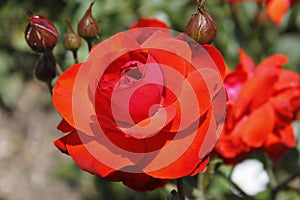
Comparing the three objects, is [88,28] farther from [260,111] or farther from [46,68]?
[260,111]

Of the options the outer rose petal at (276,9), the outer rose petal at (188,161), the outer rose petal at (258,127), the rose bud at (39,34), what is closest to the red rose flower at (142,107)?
the outer rose petal at (188,161)

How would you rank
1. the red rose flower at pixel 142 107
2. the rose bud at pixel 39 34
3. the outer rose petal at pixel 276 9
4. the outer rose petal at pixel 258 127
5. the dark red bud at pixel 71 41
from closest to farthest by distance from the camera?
1. the red rose flower at pixel 142 107
2. the rose bud at pixel 39 34
3. the dark red bud at pixel 71 41
4. the outer rose petal at pixel 258 127
5. the outer rose petal at pixel 276 9

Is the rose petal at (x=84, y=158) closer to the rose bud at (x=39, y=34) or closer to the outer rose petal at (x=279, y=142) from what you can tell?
the rose bud at (x=39, y=34)

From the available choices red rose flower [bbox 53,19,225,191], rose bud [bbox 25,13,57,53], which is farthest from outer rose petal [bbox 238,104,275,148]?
rose bud [bbox 25,13,57,53]

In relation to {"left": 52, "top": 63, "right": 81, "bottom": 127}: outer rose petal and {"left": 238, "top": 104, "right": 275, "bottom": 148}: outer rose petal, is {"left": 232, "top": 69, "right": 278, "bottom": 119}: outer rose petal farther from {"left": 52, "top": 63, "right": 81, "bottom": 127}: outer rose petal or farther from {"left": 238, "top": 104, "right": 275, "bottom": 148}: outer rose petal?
{"left": 52, "top": 63, "right": 81, "bottom": 127}: outer rose petal

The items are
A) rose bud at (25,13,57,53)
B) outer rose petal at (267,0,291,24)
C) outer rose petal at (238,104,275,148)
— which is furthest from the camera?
Answer: outer rose petal at (267,0,291,24)

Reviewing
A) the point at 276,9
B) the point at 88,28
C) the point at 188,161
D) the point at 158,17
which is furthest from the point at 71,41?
the point at 158,17
